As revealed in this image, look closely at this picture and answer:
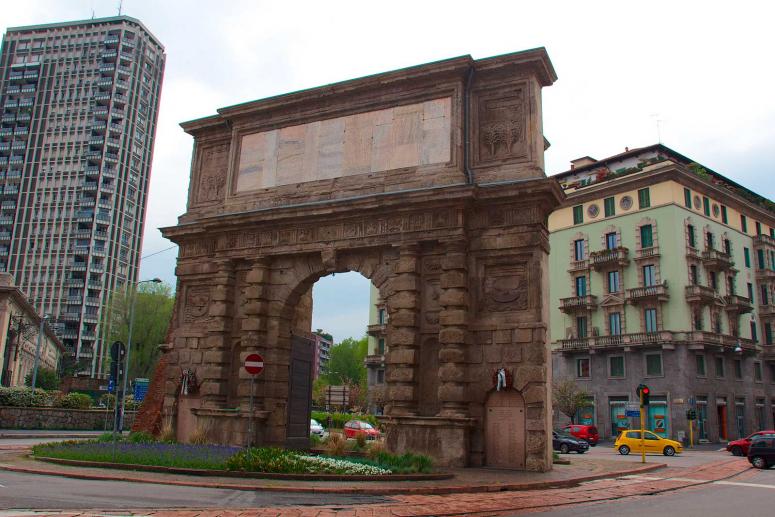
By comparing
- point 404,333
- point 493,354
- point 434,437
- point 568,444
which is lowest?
point 568,444

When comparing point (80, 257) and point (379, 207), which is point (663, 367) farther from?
point (80, 257)

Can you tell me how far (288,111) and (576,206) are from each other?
36.4m

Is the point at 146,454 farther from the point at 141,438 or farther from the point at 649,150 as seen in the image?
the point at 649,150

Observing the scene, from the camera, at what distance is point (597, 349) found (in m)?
51.2

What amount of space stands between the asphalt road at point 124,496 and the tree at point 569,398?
132 feet

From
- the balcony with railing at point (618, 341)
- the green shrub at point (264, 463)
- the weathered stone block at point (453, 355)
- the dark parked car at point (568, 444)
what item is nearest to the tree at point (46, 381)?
the balcony with railing at point (618, 341)

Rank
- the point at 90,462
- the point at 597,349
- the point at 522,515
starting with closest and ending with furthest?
the point at 522,515 < the point at 90,462 < the point at 597,349

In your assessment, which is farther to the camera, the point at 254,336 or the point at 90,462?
the point at 254,336

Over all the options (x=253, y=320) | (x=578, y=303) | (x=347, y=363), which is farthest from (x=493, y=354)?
(x=347, y=363)

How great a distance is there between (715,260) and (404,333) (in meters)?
37.8

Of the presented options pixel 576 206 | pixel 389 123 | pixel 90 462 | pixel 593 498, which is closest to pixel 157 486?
pixel 90 462

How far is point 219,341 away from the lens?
23.8 metres

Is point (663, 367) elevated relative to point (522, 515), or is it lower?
elevated

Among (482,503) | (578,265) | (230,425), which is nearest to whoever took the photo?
(482,503)
